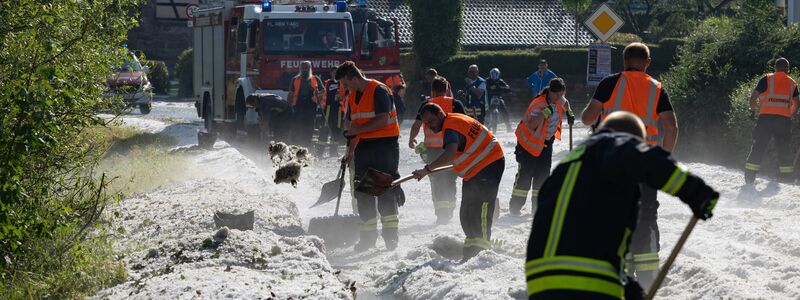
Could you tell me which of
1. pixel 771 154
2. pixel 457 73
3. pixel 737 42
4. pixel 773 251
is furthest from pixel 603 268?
pixel 457 73

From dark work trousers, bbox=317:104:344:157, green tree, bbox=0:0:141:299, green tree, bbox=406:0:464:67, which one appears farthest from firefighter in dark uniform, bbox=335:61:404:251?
green tree, bbox=406:0:464:67

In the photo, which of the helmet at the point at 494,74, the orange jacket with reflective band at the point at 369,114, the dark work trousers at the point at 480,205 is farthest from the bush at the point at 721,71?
the dark work trousers at the point at 480,205

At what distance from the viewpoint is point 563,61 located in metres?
35.8

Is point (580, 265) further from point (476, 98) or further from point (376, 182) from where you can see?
point (476, 98)

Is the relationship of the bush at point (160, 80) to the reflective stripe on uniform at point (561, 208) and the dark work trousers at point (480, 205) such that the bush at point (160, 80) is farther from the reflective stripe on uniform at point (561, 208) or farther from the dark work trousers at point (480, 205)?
the reflective stripe on uniform at point (561, 208)

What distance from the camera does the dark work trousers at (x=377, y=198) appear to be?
11.7m

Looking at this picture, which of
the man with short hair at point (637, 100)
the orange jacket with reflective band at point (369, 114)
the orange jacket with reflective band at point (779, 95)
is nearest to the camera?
the man with short hair at point (637, 100)

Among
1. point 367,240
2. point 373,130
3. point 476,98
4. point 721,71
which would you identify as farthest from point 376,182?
point 721,71

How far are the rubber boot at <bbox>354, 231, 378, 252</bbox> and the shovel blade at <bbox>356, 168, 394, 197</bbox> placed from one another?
1.59m

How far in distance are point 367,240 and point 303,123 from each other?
342 inches

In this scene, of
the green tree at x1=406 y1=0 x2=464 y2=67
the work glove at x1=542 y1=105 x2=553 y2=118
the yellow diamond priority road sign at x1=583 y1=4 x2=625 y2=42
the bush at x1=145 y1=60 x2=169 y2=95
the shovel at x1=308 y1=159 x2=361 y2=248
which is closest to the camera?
the shovel at x1=308 y1=159 x2=361 y2=248

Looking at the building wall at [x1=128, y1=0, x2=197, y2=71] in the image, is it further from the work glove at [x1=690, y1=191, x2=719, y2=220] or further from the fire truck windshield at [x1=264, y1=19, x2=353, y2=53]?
the work glove at [x1=690, y1=191, x2=719, y2=220]

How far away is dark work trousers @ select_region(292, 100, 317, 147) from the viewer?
20.6m

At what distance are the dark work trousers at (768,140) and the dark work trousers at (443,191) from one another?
4206mm
